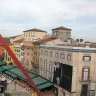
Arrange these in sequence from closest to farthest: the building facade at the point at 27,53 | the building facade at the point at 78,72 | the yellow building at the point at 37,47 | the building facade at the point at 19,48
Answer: the building facade at the point at 78,72, the yellow building at the point at 37,47, the building facade at the point at 27,53, the building facade at the point at 19,48

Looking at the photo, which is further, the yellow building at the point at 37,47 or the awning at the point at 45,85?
the yellow building at the point at 37,47

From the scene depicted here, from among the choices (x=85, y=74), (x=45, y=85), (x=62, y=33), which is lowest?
(x=45, y=85)

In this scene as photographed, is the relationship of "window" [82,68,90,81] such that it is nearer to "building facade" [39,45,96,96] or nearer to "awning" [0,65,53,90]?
"building facade" [39,45,96,96]

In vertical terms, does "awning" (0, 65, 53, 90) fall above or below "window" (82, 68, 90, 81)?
below

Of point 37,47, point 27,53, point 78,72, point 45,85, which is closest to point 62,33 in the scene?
point 27,53

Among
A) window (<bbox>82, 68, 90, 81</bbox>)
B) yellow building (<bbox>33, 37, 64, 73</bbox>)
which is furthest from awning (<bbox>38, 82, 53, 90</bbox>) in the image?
yellow building (<bbox>33, 37, 64, 73</bbox>)

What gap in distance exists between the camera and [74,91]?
41.8 meters

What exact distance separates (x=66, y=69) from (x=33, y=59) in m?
24.2

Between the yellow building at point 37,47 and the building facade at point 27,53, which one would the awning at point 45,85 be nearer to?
the yellow building at point 37,47

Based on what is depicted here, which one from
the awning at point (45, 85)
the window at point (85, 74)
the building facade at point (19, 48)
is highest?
the building facade at point (19, 48)

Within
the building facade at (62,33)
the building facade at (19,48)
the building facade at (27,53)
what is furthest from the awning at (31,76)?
the building facade at (62,33)

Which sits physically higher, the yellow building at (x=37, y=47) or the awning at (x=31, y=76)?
the yellow building at (x=37, y=47)

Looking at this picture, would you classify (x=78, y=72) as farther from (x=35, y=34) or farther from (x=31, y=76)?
(x=35, y=34)

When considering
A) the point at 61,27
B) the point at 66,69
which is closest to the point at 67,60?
the point at 66,69
